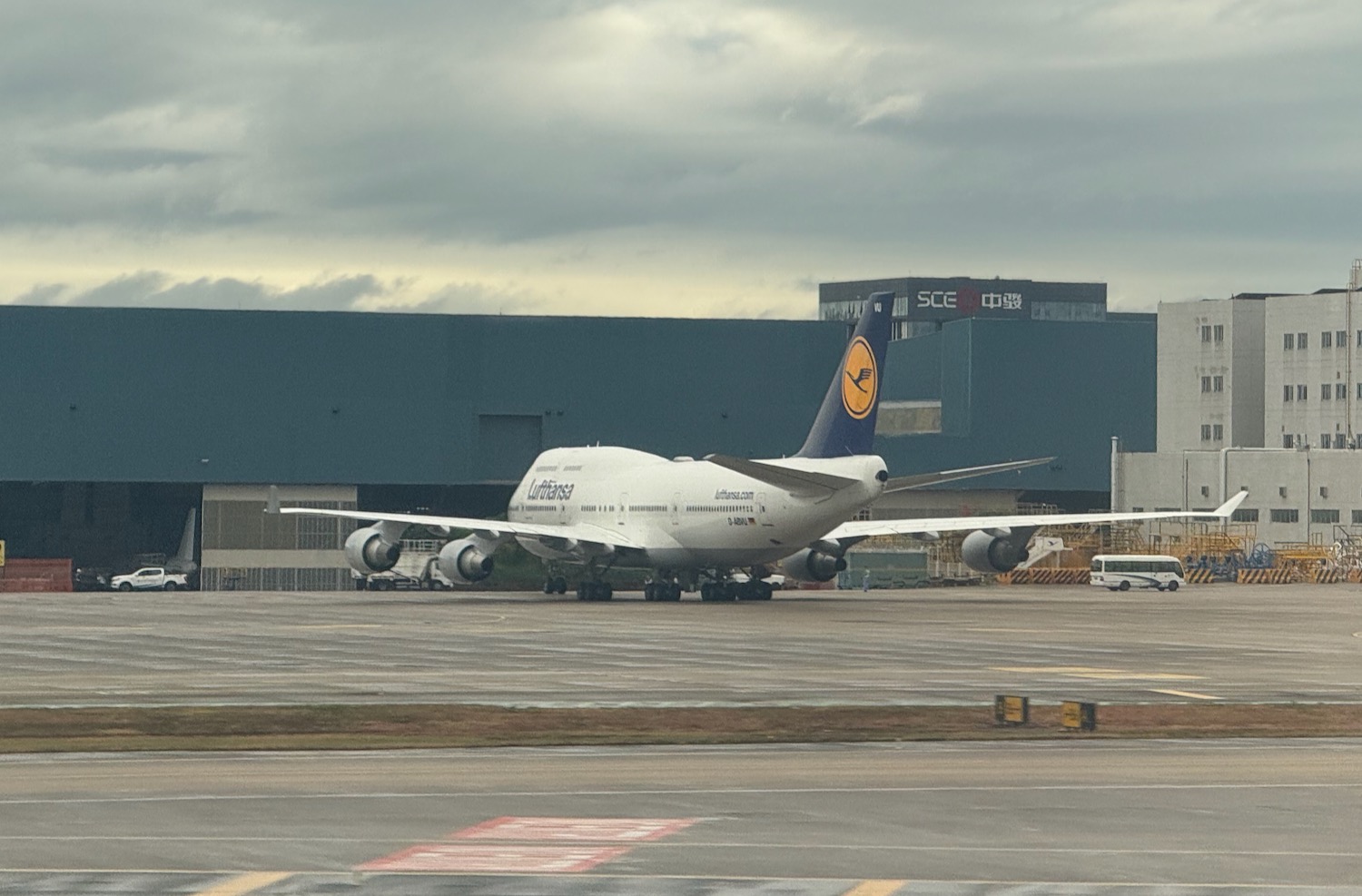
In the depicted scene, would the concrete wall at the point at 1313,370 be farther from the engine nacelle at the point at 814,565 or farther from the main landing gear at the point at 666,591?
the main landing gear at the point at 666,591

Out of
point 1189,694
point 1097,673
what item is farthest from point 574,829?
point 1097,673

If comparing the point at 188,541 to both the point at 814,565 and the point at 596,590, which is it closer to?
the point at 596,590

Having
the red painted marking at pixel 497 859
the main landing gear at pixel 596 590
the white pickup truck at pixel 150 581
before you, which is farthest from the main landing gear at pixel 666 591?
the red painted marking at pixel 497 859

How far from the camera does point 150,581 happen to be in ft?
408

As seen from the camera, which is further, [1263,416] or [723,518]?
[1263,416]

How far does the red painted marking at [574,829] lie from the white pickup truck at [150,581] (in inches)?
4129

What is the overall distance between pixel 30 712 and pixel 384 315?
333ft

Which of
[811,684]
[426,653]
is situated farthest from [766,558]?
[811,684]

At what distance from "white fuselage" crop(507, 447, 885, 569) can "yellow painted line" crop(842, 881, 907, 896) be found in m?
56.4

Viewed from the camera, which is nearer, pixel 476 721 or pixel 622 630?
pixel 476 721

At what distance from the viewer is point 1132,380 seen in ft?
515

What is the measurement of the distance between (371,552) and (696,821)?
68.3 metres

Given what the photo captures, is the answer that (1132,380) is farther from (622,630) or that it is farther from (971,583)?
(622,630)

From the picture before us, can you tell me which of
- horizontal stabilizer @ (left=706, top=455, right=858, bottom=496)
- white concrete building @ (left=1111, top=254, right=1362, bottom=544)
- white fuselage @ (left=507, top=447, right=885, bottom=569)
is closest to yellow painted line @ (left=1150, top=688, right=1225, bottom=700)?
horizontal stabilizer @ (left=706, top=455, right=858, bottom=496)
